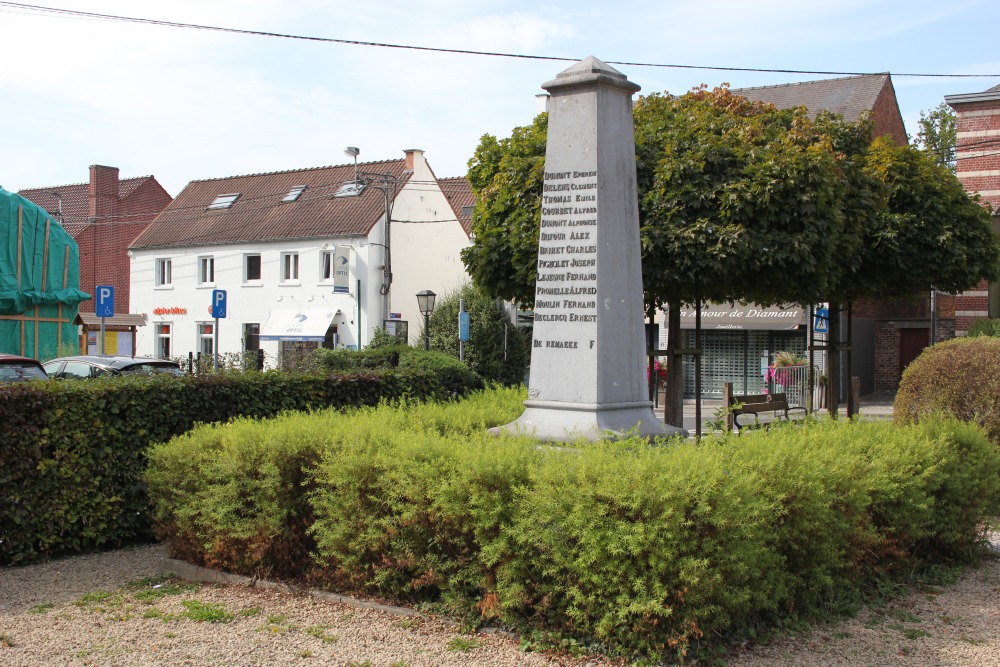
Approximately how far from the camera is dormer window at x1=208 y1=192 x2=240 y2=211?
43438 millimetres

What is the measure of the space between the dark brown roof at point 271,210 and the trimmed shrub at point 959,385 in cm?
2897

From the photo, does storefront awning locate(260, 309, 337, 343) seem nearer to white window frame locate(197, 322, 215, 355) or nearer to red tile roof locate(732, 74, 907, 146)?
white window frame locate(197, 322, 215, 355)

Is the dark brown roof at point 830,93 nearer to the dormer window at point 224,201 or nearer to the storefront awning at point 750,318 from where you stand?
the storefront awning at point 750,318

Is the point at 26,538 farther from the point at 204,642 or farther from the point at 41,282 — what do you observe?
the point at 41,282

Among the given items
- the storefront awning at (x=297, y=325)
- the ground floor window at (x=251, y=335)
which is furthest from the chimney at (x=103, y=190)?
the storefront awning at (x=297, y=325)

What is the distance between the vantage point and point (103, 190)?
157 feet

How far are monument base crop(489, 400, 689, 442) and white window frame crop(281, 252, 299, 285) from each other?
109ft

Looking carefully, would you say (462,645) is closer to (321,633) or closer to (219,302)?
(321,633)

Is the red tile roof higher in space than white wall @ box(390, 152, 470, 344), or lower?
higher

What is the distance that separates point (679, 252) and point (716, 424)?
10.9 ft

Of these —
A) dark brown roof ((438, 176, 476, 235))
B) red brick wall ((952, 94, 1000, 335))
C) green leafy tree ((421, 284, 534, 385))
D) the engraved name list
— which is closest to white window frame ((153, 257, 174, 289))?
dark brown roof ((438, 176, 476, 235))

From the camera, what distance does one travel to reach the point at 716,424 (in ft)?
26.1

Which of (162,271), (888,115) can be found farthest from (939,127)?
(162,271)

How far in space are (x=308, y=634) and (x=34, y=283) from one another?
75.2 ft
